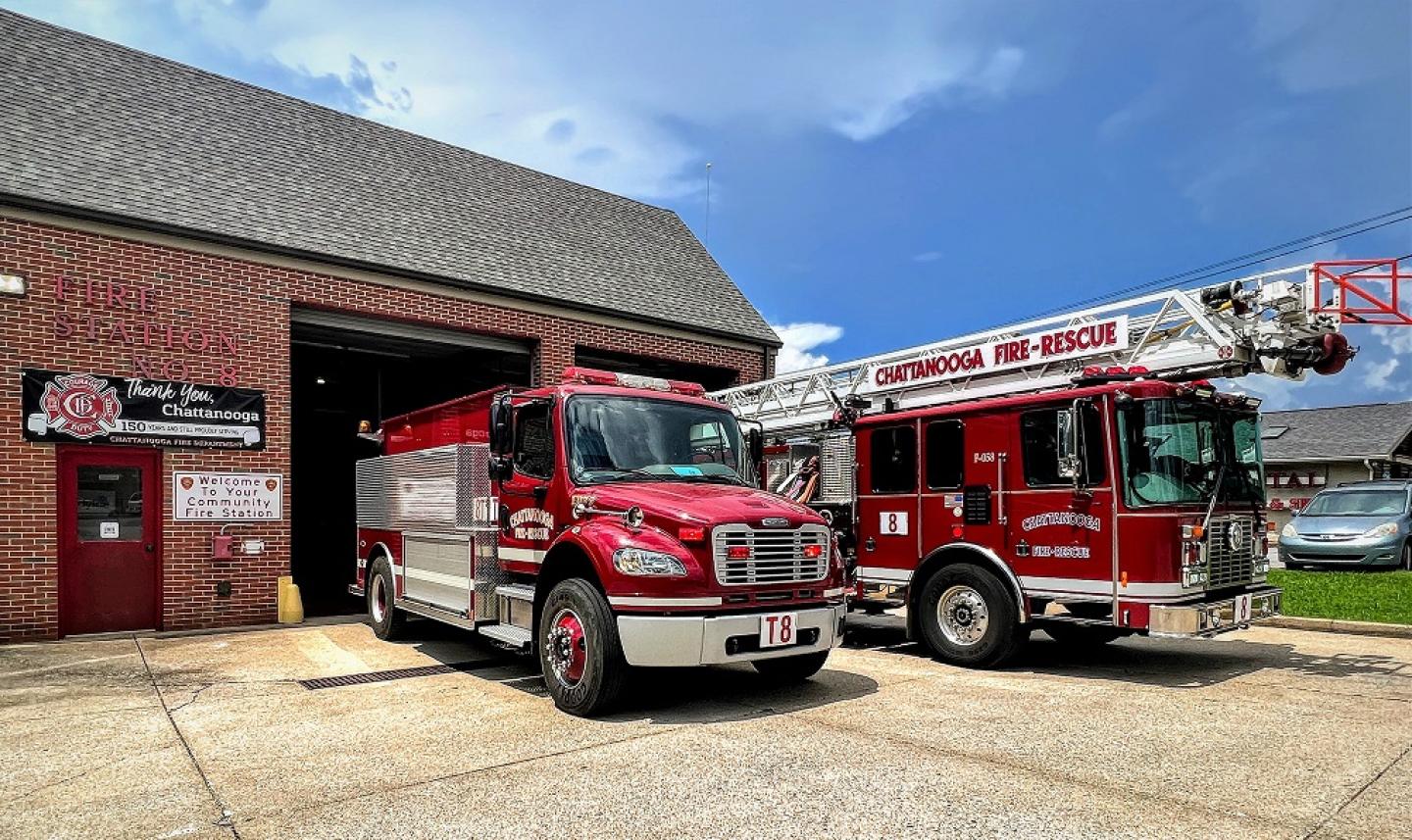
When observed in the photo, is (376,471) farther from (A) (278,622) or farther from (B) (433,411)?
(A) (278,622)

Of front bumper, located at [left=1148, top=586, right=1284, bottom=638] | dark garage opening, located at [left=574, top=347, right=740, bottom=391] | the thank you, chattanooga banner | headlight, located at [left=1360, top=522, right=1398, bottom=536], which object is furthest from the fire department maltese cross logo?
headlight, located at [left=1360, top=522, right=1398, bottom=536]

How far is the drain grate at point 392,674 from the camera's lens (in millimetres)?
7781

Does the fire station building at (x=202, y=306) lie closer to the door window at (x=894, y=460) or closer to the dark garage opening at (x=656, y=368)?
the dark garage opening at (x=656, y=368)

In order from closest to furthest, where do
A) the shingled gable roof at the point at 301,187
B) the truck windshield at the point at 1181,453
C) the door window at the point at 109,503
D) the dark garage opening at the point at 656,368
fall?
the truck windshield at the point at 1181,453
the door window at the point at 109,503
the shingled gable roof at the point at 301,187
the dark garage opening at the point at 656,368

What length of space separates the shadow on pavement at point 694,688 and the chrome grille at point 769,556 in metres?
0.94

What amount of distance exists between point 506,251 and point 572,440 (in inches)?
326

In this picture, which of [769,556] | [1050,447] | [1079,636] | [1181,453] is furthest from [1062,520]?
[769,556]

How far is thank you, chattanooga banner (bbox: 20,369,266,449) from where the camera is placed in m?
9.89

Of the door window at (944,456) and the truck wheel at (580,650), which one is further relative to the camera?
the door window at (944,456)

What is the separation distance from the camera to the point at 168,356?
35.2 feet

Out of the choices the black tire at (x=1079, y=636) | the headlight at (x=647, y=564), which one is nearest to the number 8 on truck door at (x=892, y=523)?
the black tire at (x=1079, y=636)

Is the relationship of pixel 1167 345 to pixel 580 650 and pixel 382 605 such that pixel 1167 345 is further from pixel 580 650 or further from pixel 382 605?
pixel 382 605

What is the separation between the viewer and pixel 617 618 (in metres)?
6.15

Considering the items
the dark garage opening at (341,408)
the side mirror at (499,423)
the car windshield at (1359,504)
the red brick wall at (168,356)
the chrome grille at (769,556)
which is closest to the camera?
the chrome grille at (769,556)
